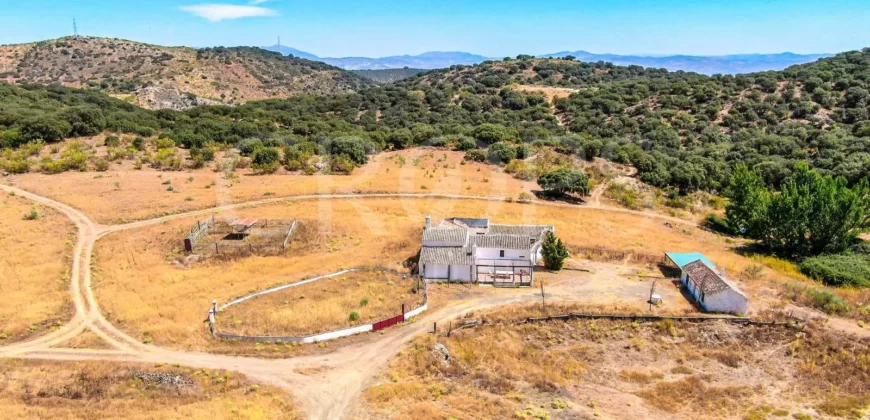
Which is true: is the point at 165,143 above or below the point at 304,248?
above

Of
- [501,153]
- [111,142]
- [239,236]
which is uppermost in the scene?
[111,142]

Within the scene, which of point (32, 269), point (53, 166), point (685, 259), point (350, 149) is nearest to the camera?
point (32, 269)

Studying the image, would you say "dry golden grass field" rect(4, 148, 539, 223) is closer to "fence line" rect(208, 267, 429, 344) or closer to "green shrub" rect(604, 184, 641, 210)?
"green shrub" rect(604, 184, 641, 210)

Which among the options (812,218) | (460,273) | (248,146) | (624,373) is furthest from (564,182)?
(248,146)

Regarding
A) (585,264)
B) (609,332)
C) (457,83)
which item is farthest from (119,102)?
(609,332)

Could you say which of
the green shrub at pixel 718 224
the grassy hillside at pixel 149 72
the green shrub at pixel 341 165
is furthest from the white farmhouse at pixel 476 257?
the grassy hillside at pixel 149 72

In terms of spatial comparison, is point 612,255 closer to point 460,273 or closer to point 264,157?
point 460,273

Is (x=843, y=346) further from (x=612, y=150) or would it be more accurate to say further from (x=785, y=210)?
(x=612, y=150)

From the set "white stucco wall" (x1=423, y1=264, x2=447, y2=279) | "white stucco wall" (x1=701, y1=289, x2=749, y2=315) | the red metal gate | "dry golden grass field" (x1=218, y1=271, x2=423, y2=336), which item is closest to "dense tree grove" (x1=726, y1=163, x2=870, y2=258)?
"white stucco wall" (x1=701, y1=289, x2=749, y2=315)
